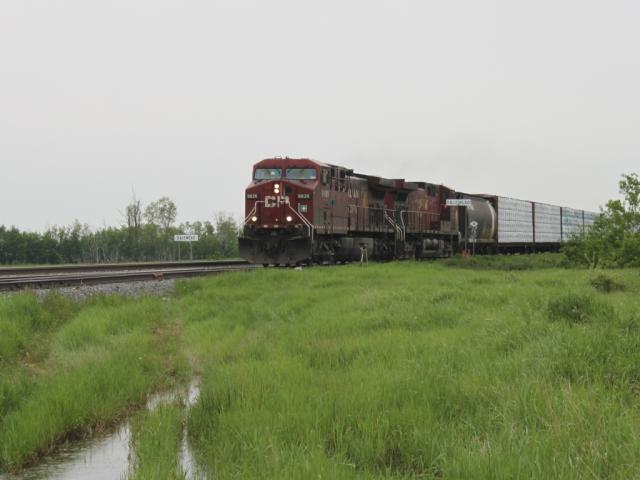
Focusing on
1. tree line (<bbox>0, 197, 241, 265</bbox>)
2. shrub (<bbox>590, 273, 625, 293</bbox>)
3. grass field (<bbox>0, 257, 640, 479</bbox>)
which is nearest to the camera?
grass field (<bbox>0, 257, 640, 479</bbox>)

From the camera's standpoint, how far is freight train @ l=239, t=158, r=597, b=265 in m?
19.5

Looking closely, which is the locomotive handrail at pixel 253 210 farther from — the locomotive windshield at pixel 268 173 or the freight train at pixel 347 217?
the locomotive windshield at pixel 268 173

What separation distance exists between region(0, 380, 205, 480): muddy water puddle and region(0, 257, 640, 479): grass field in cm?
11

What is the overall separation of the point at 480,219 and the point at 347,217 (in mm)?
12518

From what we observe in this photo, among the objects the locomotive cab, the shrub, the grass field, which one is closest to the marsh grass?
the grass field

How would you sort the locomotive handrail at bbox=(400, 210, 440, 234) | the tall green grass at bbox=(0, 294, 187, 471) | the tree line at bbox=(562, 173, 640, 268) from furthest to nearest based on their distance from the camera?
1. the locomotive handrail at bbox=(400, 210, 440, 234)
2. the tree line at bbox=(562, 173, 640, 268)
3. the tall green grass at bbox=(0, 294, 187, 471)

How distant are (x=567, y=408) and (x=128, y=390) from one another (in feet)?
13.3

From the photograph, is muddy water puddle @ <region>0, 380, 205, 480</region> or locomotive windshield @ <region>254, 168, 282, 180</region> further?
locomotive windshield @ <region>254, 168, 282, 180</region>

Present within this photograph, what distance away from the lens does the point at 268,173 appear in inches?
814

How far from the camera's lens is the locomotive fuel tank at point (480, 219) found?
3127 cm

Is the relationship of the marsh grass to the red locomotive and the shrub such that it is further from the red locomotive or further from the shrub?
the red locomotive

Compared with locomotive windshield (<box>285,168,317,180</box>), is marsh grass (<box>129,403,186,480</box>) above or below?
below

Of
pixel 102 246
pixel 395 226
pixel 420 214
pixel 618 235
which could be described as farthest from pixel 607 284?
pixel 102 246

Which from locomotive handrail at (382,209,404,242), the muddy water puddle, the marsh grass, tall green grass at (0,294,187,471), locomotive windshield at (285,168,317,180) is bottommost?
the muddy water puddle
